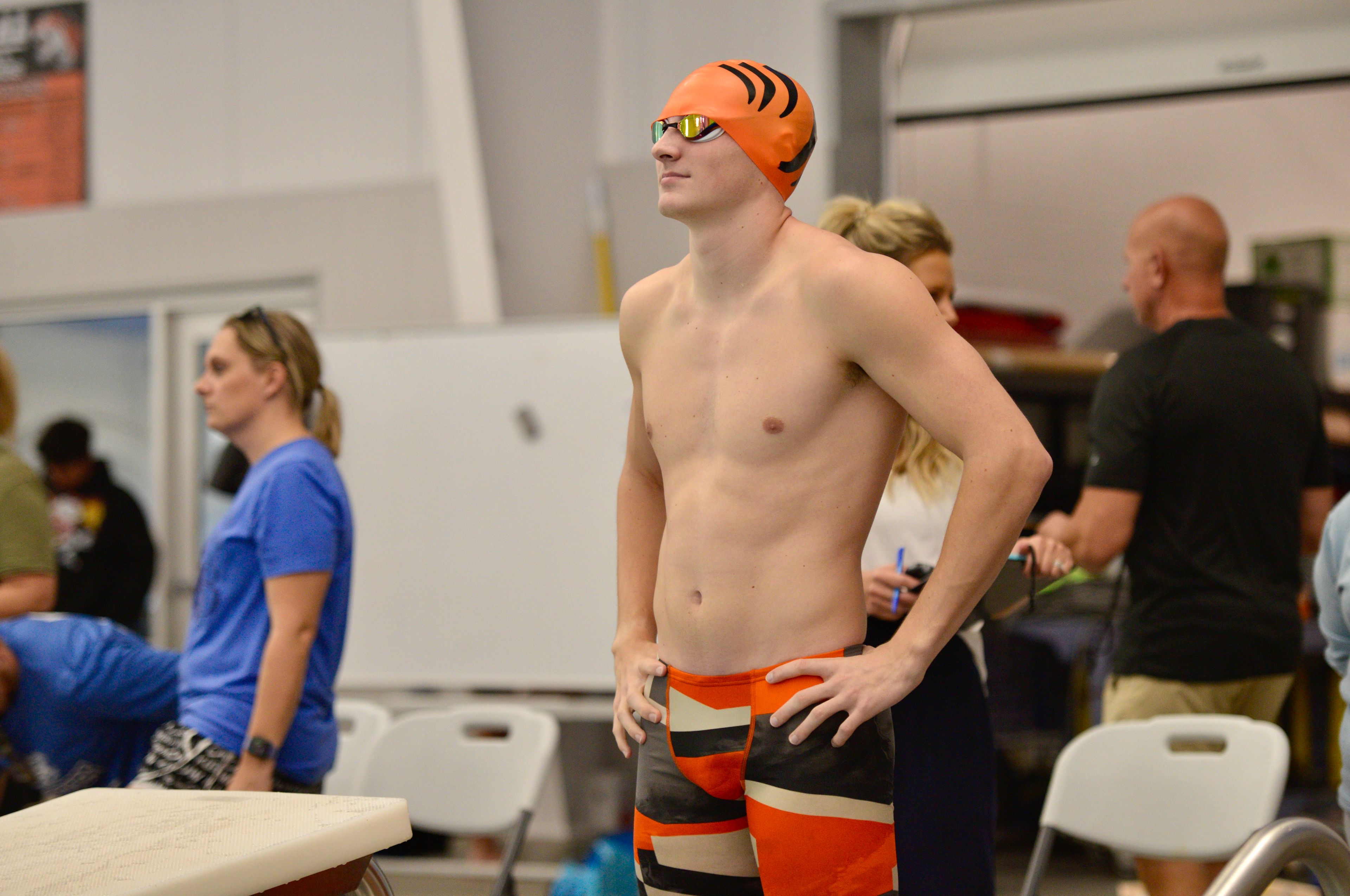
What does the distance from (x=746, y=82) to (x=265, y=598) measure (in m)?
1.19

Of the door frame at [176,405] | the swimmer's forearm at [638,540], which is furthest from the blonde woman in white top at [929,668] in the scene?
the door frame at [176,405]

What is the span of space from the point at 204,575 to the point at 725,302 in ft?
3.76

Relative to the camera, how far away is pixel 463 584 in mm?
3678

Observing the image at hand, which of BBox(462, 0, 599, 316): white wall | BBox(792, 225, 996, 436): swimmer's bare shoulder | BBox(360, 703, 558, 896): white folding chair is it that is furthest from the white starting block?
BBox(462, 0, 599, 316): white wall

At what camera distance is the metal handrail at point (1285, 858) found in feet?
3.74

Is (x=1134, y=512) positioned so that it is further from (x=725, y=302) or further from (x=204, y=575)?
(x=204, y=575)

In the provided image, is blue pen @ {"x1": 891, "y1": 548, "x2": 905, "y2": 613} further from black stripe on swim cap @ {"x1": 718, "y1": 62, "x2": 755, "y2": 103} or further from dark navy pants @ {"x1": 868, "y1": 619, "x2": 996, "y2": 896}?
black stripe on swim cap @ {"x1": 718, "y1": 62, "x2": 755, "y2": 103}

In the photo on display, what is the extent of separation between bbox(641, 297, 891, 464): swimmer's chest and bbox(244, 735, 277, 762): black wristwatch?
36.5 inches

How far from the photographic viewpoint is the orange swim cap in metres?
1.23

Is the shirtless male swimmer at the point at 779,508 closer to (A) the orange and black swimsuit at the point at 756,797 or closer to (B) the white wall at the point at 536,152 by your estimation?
(A) the orange and black swimsuit at the point at 756,797

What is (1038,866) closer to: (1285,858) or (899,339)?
(1285,858)

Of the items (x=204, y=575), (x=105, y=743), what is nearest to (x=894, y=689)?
(x=204, y=575)

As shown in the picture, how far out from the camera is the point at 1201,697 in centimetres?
225

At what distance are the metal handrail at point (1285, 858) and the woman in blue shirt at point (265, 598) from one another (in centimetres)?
135
